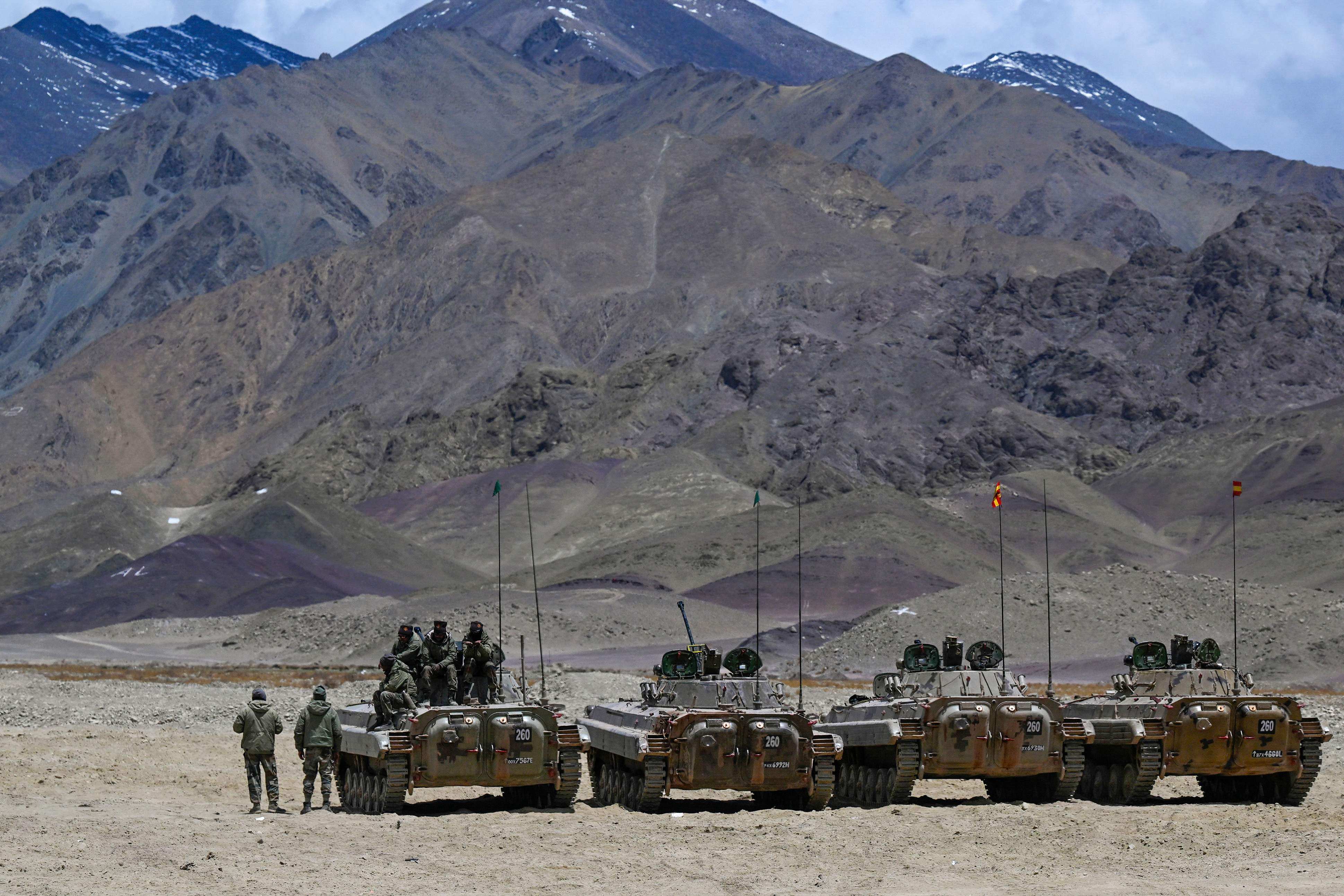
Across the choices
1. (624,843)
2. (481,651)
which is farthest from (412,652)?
(624,843)

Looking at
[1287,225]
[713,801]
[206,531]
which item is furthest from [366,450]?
[713,801]

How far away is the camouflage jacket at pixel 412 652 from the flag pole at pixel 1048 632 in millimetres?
7309

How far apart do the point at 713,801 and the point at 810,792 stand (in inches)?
87.3

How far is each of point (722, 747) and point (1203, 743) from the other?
6.34m

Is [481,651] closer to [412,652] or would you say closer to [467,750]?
[412,652]

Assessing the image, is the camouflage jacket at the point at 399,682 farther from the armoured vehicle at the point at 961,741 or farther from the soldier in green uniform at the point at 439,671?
the armoured vehicle at the point at 961,741

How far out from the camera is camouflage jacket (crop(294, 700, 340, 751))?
22906 millimetres

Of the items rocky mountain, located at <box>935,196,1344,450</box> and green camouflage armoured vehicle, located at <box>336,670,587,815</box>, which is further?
rocky mountain, located at <box>935,196,1344,450</box>

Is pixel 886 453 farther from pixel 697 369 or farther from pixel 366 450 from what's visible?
pixel 366 450

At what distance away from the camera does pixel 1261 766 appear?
2478 centimetres

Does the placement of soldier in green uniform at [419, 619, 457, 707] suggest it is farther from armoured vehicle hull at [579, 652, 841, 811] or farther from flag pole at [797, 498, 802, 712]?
flag pole at [797, 498, 802, 712]

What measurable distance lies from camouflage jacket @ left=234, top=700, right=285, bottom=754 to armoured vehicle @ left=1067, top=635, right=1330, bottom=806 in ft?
33.6

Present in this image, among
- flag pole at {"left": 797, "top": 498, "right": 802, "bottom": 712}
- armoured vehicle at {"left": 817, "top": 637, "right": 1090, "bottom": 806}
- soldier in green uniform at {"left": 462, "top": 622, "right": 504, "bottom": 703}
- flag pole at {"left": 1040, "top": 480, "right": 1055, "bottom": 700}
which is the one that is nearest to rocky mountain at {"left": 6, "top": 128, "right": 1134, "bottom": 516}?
flag pole at {"left": 1040, "top": 480, "right": 1055, "bottom": 700}

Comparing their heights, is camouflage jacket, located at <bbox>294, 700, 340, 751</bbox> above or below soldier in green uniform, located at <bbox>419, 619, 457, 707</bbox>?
below
